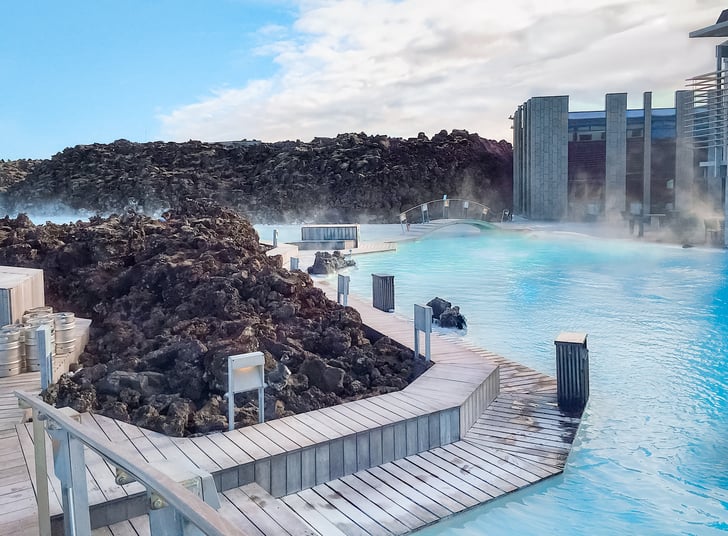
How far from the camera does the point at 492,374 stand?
5.74 m

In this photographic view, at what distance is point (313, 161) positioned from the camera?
126 ft

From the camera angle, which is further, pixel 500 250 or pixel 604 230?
pixel 604 230

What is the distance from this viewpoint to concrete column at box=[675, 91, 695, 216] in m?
26.2

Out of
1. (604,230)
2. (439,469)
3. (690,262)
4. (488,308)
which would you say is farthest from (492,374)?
(604,230)

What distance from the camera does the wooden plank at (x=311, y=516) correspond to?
355cm

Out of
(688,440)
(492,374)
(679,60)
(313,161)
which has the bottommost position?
(688,440)

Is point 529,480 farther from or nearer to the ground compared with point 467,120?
nearer to the ground

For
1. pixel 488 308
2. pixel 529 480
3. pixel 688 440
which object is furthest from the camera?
pixel 488 308

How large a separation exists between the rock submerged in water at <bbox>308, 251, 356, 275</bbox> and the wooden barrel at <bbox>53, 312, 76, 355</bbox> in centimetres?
907

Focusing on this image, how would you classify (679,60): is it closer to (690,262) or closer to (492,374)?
(690,262)

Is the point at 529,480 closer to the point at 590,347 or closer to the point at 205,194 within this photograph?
the point at 590,347

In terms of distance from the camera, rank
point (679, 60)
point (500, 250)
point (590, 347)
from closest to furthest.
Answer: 1. point (590, 347)
2. point (500, 250)
3. point (679, 60)

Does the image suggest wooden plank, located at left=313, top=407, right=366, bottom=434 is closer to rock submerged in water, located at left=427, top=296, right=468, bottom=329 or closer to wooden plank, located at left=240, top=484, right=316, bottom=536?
wooden plank, located at left=240, top=484, right=316, bottom=536

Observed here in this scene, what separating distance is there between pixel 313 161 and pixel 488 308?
93.8 feet
